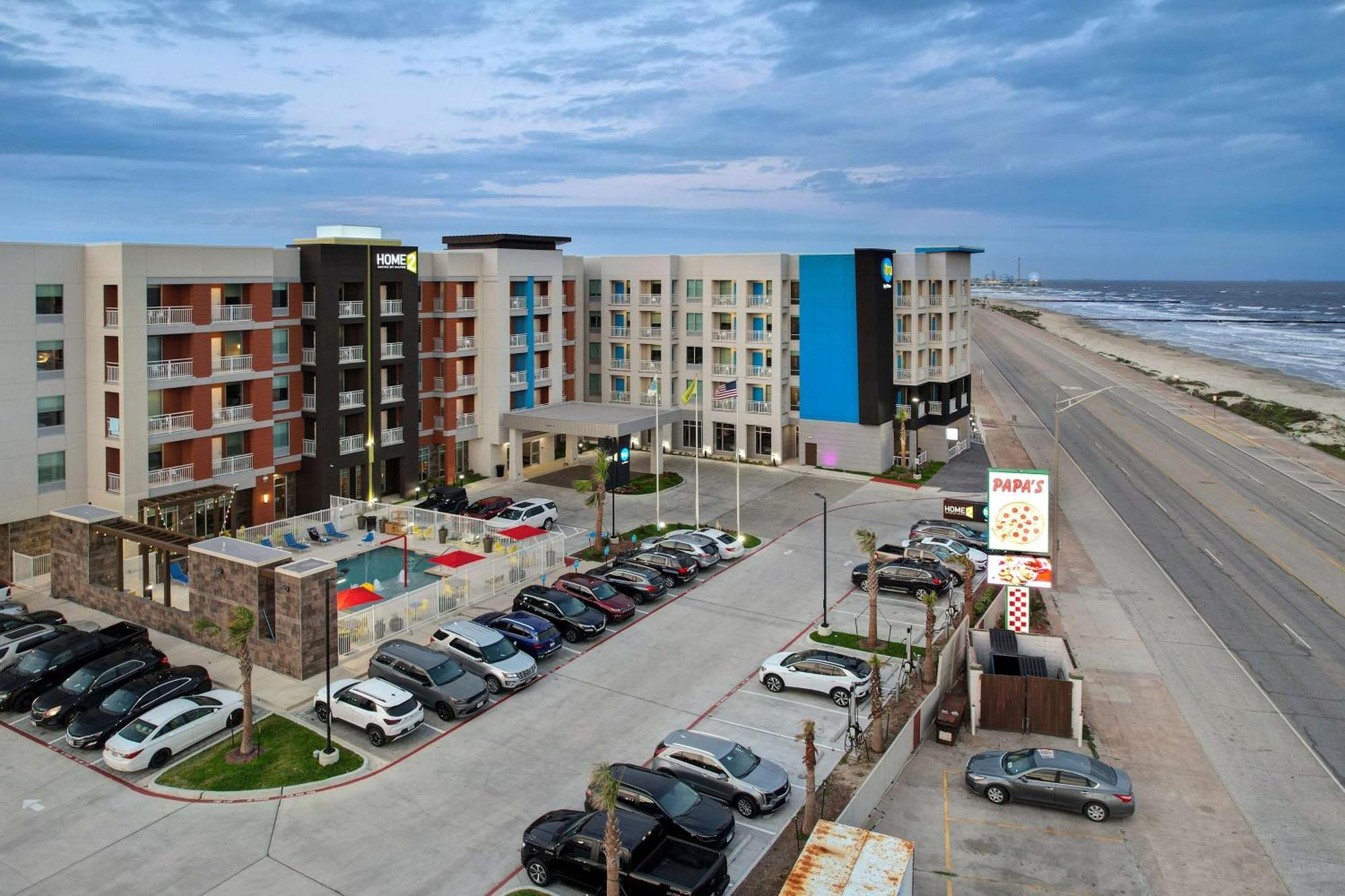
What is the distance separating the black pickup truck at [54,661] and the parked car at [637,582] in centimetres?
1972

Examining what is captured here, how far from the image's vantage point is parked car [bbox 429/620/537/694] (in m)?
35.7

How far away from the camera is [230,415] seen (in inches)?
2101

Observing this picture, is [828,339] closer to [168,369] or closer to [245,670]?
[168,369]

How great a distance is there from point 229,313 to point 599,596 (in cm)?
2691

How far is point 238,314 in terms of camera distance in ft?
175

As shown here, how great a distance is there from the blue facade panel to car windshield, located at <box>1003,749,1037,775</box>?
4579 cm

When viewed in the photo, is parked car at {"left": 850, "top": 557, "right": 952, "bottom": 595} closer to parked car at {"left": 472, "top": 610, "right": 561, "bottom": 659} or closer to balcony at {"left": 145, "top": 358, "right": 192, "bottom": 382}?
parked car at {"left": 472, "top": 610, "right": 561, "bottom": 659}

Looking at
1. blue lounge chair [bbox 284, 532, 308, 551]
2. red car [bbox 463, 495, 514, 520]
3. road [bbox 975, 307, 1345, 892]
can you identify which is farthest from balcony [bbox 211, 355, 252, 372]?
road [bbox 975, 307, 1345, 892]

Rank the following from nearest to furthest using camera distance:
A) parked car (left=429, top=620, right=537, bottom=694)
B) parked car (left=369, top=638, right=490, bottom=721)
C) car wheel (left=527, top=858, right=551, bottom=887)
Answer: car wheel (left=527, top=858, right=551, bottom=887) → parked car (left=369, top=638, right=490, bottom=721) → parked car (left=429, top=620, right=537, bottom=694)

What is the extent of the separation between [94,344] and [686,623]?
3354cm

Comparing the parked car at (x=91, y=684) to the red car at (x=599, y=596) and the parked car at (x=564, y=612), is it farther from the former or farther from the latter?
the red car at (x=599, y=596)

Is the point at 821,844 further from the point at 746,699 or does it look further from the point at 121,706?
the point at 121,706

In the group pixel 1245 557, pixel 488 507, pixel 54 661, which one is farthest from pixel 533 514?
pixel 1245 557

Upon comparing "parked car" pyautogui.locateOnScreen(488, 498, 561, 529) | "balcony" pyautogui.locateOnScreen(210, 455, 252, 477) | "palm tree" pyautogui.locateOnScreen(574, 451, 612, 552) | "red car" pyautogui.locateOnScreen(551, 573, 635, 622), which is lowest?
"red car" pyautogui.locateOnScreen(551, 573, 635, 622)
